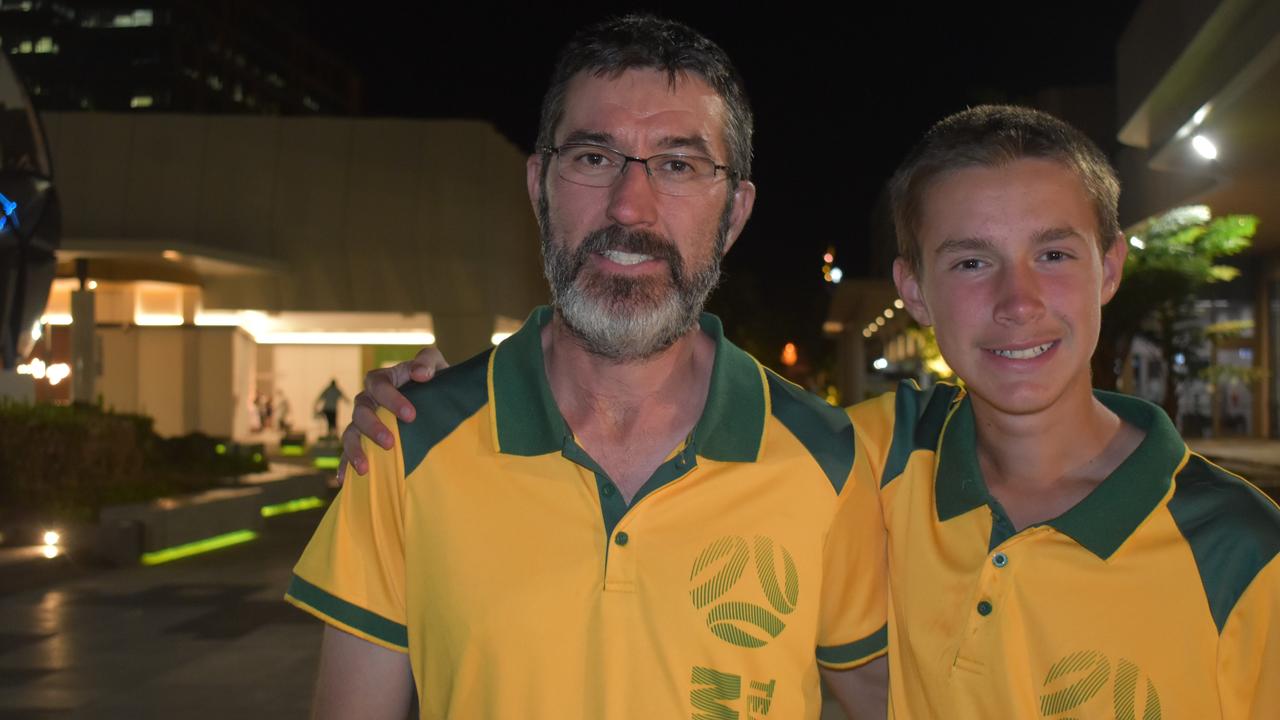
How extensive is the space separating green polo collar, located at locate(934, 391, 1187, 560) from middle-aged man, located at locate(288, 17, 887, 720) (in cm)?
19

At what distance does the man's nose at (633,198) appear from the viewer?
7.76 feet

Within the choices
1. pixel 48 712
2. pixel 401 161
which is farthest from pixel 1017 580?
pixel 401 161

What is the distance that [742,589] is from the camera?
229cm

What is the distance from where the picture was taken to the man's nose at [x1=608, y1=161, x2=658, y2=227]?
2.37 meters

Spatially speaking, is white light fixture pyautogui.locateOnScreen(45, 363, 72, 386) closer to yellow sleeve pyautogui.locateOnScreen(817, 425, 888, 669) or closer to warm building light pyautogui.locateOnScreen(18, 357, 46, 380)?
warm building light pyautogui.locateOnScreen(18, 357, 46, 380)

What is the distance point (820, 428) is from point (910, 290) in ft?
1.53

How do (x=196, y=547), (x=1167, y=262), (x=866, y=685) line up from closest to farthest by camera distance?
(x=866, y=685) → (x=196, y=547) → (x=1167, y=262)

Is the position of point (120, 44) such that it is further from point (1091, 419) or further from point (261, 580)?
point (1091, 419)

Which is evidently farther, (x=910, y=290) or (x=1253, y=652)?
(x=910, y=290)

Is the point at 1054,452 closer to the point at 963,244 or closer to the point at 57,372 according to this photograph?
the point at 963,244

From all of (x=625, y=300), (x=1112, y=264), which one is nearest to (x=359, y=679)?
(x=625, y=300)

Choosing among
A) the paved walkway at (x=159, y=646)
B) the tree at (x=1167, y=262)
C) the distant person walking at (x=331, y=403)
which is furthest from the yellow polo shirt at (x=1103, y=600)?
the distant person walking at (x=331, y=403)

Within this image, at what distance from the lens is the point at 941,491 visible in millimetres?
2434

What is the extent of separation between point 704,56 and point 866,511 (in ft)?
3.46
